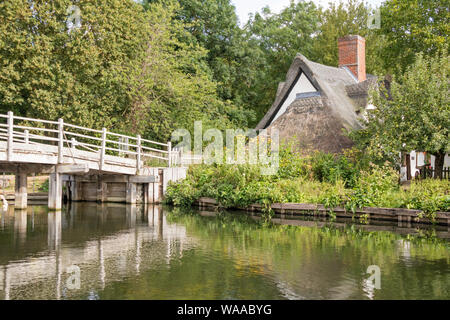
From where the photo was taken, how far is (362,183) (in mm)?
19328

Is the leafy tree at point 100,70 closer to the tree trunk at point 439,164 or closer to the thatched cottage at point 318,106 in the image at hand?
the thatched cottage at point 318,106

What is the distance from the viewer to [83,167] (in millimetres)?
20703

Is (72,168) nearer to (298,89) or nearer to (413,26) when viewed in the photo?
(298,89)

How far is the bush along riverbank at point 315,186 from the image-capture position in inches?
712

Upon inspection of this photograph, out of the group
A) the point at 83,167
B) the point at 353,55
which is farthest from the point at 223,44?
the point at 83,167

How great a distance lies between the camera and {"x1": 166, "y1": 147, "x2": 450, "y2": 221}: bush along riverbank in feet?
59.4

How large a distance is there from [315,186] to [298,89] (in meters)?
9.33

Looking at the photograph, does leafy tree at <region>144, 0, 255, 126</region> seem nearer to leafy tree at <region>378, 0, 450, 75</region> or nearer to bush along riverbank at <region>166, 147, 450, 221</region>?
leafy tree at <region>378, 0, 450, 75</region>

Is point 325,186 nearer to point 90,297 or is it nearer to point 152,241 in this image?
point 152,241

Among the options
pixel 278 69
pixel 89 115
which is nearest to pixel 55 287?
pixel 89 115

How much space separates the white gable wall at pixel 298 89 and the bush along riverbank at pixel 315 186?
5.00 metres
